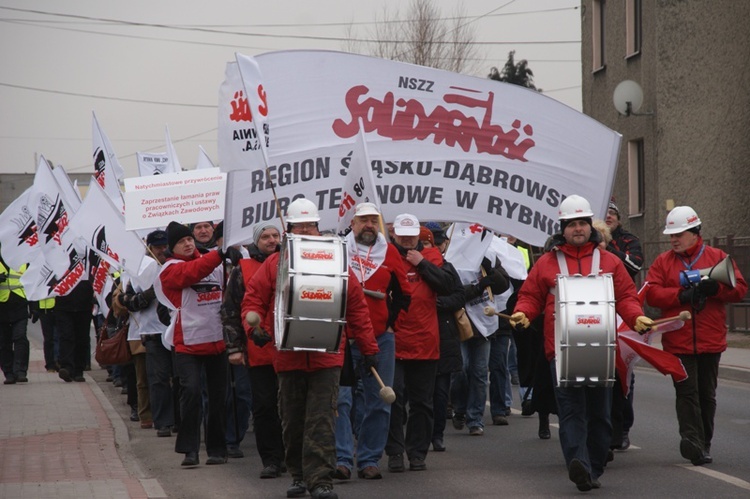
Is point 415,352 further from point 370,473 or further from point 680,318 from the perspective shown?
point 680,318

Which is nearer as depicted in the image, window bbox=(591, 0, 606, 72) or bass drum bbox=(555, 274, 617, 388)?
bass drum bbox=(555, 274, 617, 388)

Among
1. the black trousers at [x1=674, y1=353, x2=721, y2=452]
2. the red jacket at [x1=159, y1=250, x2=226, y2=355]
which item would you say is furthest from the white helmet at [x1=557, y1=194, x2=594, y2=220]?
the red jacket at [x1=159, y1=250, x2=226, y2=355]

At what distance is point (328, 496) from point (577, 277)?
2.20m

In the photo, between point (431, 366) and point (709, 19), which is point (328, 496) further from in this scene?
point (709, 19)

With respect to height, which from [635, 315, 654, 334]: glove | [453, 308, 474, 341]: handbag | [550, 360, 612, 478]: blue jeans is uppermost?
[635, 315, 654, 334]: glove

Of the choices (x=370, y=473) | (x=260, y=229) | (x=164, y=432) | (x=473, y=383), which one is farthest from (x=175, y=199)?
(x=370, y=473)

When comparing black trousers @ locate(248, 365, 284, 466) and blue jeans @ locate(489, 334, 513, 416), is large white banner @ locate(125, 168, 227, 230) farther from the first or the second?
black trousers @ locate(248, 365, 284, 466)

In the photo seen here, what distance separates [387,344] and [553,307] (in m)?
1.34

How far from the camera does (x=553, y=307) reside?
8.98 meters

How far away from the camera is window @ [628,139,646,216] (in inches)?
1182

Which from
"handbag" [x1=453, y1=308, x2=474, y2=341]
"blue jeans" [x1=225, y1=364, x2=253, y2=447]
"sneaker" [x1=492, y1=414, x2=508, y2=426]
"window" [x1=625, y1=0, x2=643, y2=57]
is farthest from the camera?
"window" [x1=625, y1=0, x2=643, y2=57]

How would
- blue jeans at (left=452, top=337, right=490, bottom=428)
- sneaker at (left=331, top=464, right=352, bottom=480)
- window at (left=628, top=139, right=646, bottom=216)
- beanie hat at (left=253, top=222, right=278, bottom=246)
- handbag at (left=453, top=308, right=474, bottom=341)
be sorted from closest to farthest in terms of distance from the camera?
sneaker at (left=331, top=464, right=352, bottom=480), beanie hat at (left=253, top=222, right=278, bottom=246), handbag at (left=453, top=308, right=474, bottom=341), blue jeans at (left=452, top=337, right=490, bottom=428), window at (left=628, top=139, right=646, bottom=216)

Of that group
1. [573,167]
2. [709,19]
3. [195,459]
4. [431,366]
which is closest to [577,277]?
[431,366]

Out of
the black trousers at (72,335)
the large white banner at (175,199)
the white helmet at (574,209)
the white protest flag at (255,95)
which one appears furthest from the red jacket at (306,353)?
the black trousers at (72,335)
